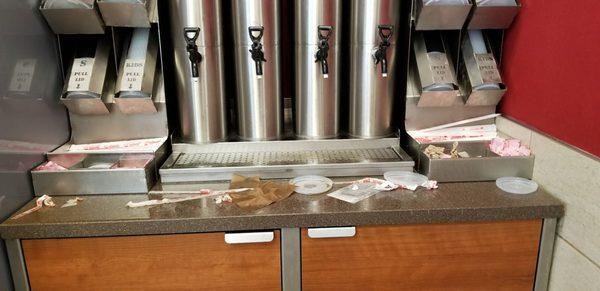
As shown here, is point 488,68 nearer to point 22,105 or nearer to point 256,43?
point 256,43

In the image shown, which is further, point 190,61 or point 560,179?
point 190,61

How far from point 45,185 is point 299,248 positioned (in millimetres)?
741

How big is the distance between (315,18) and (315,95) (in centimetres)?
24

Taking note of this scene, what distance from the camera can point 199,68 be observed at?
146 cm

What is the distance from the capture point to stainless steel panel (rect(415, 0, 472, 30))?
1.42 metres

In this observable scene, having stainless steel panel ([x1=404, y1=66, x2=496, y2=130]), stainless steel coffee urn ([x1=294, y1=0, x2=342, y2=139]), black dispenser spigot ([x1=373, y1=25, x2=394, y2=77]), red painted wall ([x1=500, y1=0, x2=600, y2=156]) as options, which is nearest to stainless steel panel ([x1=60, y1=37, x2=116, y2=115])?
stainless steel coffee urn ([x1=294, y1=0, x2=342, y2=139])

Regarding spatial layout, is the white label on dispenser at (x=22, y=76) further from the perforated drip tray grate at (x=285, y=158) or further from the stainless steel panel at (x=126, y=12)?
the perforated drip tray grate at (x=285, y=158)

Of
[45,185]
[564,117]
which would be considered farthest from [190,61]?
[564,117]

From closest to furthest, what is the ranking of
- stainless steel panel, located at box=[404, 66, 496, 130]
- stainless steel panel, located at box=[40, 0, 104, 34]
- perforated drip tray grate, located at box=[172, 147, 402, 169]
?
1. stainless steel panel, located at box=[40, 0, 104, 34]
2. perforated drip tray grate, located at box=[172, 147, 402, 169]
3. stainless steel panel, located at box=[404, 66, 496, 130]

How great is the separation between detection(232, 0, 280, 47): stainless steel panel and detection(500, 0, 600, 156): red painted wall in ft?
2.48

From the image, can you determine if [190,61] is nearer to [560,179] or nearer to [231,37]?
[231,37]

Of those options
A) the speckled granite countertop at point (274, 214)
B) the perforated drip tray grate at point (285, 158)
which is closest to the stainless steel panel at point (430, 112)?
the perforated drip tray grate at point (285, 158)

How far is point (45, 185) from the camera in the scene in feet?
4.36

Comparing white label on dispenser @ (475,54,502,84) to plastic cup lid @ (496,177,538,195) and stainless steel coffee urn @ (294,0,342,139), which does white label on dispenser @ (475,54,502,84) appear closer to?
plastic cup lid @ (496,177,538,195)
